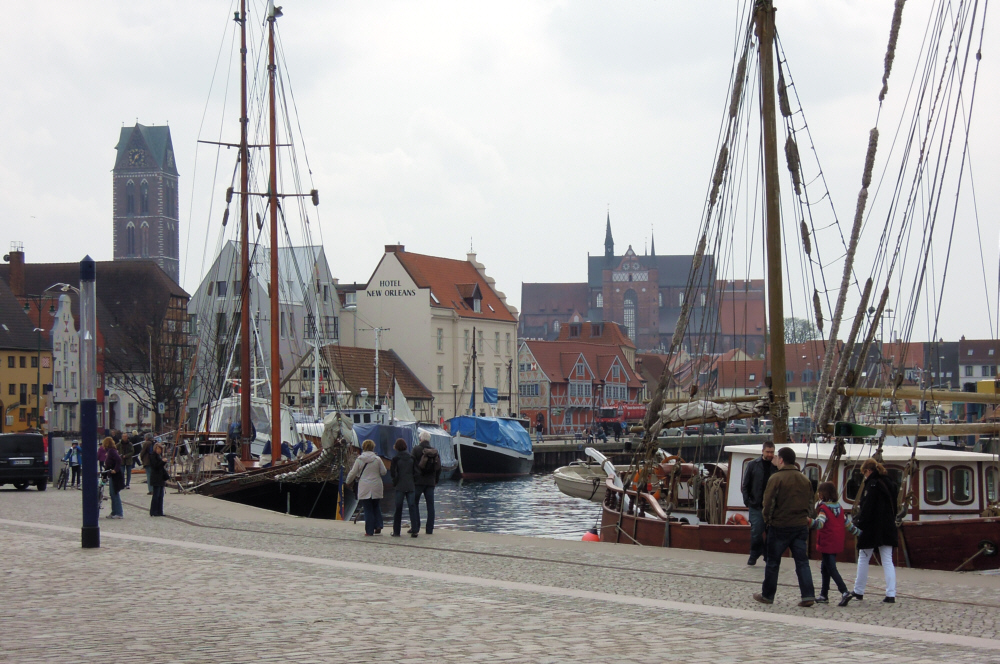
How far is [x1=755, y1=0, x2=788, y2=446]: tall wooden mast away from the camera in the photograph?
20297mm

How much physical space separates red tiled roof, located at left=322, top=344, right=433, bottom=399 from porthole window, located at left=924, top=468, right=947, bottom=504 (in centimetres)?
5198

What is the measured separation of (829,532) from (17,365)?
76469 mm

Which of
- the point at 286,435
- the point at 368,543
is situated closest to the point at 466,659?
the point at 368,543

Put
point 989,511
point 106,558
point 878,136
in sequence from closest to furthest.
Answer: point 106,558, point 989,511, point 878,136

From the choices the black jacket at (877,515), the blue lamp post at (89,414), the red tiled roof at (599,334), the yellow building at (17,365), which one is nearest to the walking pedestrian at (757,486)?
the black jacket at (877,515)

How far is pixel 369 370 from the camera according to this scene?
79562 millimetres

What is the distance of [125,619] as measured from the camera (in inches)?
401

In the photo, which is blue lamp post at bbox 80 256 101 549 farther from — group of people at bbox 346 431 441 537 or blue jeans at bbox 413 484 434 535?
blue jeans at bbox 413 484 434 535

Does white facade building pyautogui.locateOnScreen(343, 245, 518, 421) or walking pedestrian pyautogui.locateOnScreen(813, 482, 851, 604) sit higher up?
white facade building pyautogui.locateOnScreen(343, 245, 518, 421)

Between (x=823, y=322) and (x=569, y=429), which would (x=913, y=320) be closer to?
(x=823, y=322)

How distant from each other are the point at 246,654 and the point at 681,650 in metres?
3.32

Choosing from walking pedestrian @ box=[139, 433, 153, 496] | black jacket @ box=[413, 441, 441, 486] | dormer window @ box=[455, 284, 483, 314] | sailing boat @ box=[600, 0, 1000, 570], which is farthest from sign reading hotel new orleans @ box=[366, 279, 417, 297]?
black jacket @ box=[413, 441, 441, 486]

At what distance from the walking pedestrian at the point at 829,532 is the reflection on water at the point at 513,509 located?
20.1 meters

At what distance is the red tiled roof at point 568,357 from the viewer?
357ft
